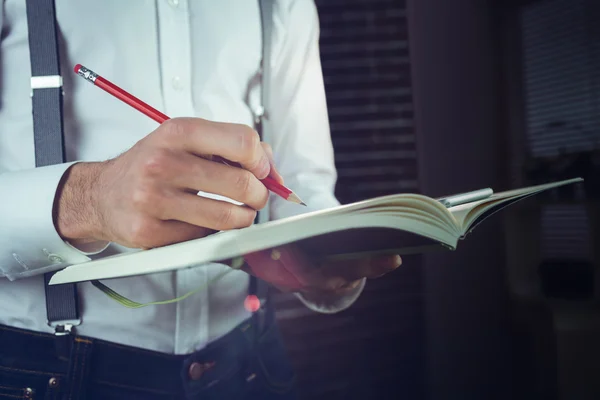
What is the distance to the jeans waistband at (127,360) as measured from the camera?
1.97 ft

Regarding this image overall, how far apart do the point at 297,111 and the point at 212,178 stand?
51 cm

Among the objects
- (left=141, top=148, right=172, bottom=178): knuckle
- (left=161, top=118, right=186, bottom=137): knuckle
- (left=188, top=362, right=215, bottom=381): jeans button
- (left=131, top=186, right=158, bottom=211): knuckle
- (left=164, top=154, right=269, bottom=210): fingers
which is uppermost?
(left=161, top=118, right=186, bottom=137): knuckle

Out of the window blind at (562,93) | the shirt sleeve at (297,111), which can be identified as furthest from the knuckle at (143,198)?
the window blind at (562,93)

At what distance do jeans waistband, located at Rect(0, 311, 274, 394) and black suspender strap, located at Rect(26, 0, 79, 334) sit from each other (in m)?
0.03

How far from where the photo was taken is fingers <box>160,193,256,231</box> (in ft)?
1.44

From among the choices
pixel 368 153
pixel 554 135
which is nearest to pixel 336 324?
pixel 368 153

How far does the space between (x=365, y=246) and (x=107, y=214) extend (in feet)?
0.81

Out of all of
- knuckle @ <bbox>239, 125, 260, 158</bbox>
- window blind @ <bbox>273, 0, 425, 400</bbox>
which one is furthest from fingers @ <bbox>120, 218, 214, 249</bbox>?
window blind @ <bbox>273, 0, 425, 400</bbox>

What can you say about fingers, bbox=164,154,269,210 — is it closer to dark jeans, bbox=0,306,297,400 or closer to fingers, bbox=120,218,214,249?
fingers, bbox=120,218,214,249

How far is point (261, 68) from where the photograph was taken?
87cm

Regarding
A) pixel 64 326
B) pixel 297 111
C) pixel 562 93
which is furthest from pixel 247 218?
pixel 562 93

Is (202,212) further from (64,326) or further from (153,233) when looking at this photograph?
(64,326)

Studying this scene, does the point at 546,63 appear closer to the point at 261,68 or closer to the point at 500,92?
the point at 500,92

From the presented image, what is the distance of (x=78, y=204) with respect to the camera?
1.63ft
